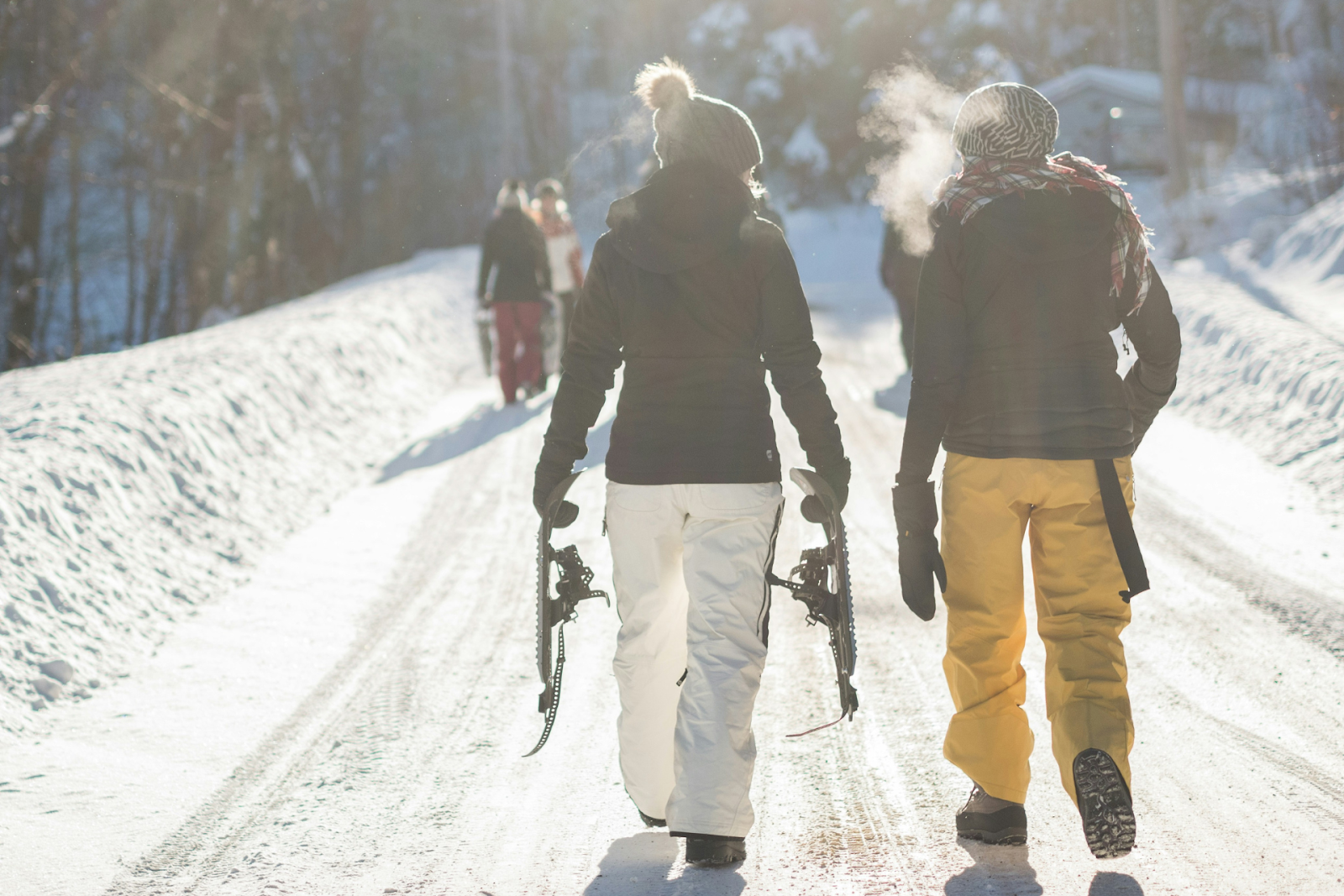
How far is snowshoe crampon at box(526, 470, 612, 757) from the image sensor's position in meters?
3.48

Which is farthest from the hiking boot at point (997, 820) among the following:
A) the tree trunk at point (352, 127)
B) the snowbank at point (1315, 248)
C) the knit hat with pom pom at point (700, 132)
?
the tree trunk at point (352, 127)

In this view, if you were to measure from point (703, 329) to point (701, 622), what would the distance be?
2.49 feet

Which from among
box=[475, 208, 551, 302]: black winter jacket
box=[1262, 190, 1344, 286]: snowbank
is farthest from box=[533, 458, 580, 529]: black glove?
box=[1262, 190, 1344, 286]: snowbank

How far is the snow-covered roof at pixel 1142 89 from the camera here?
3139 centimetres

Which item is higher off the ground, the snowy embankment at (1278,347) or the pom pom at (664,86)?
the pom pom at (664,86)

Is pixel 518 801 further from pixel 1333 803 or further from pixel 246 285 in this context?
pixel 246 285

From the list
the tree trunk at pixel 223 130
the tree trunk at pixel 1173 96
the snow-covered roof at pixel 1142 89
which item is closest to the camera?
the tree trunk at pixel 1173 96

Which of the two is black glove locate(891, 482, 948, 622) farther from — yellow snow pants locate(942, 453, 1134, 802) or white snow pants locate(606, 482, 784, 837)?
white snow pants locate(606, 482, 784, 837)

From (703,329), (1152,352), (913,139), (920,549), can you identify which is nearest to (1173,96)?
(913,139)

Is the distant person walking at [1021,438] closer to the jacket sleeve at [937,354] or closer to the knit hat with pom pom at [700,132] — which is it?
the jacket sleeve at [937,354]

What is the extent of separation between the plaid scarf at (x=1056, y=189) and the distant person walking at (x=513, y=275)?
7985 mm

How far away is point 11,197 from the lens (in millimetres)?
22203

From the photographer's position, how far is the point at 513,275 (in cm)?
1109

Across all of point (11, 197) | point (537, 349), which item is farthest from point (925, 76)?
point (11, 197)
